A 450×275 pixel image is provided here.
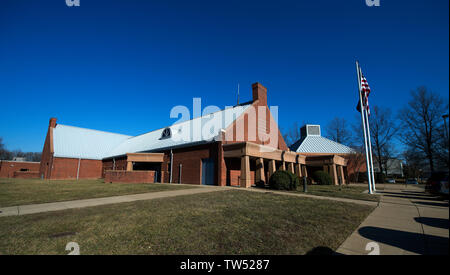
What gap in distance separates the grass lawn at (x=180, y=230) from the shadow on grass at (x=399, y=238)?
0.52 m

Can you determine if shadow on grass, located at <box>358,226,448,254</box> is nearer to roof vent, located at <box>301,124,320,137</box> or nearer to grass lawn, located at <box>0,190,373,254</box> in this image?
grass lawn, located at <box>0,190,373,254</box>

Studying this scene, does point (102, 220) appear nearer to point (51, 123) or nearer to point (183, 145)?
point (183, 145)

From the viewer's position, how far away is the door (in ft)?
67.8

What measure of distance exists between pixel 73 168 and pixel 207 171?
97.8 ft

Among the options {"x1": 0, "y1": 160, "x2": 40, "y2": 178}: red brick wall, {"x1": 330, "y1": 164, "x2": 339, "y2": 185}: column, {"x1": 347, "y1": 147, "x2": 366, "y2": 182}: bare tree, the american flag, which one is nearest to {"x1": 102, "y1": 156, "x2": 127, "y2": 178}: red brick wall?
{"x1": 0, "y1": 160, "x2": 40, "y2": 178}: red brick wall

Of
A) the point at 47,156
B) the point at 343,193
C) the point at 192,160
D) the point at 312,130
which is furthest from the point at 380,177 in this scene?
the point at 47,156

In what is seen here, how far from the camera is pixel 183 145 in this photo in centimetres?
2327

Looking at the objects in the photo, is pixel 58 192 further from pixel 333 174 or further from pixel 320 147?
pixel 320 147

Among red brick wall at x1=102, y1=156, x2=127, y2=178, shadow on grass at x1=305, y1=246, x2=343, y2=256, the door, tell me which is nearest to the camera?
shadow on grass at x1=305, y1=246, x2=343, y2=256

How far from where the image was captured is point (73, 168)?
1473 inches

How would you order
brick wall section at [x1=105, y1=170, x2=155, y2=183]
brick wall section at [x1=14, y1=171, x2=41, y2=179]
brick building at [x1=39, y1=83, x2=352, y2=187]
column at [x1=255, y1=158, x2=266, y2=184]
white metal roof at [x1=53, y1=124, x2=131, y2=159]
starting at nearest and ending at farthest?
column at [x1=255, y1=158, x2=266, y2=184] → brick building at [x1=39, y1=83, x2=352, y2=187] → brick wall section at [x1=105, y1=170, x2=155, y2=183] → white metal roof at [x1=53, y1=124, x2=131, y2=159] → brick wall section at [x1=14, y1=171, x2=41, y2=179]

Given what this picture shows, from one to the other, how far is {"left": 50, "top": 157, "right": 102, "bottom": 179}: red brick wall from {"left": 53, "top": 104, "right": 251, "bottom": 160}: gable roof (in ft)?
2.98
